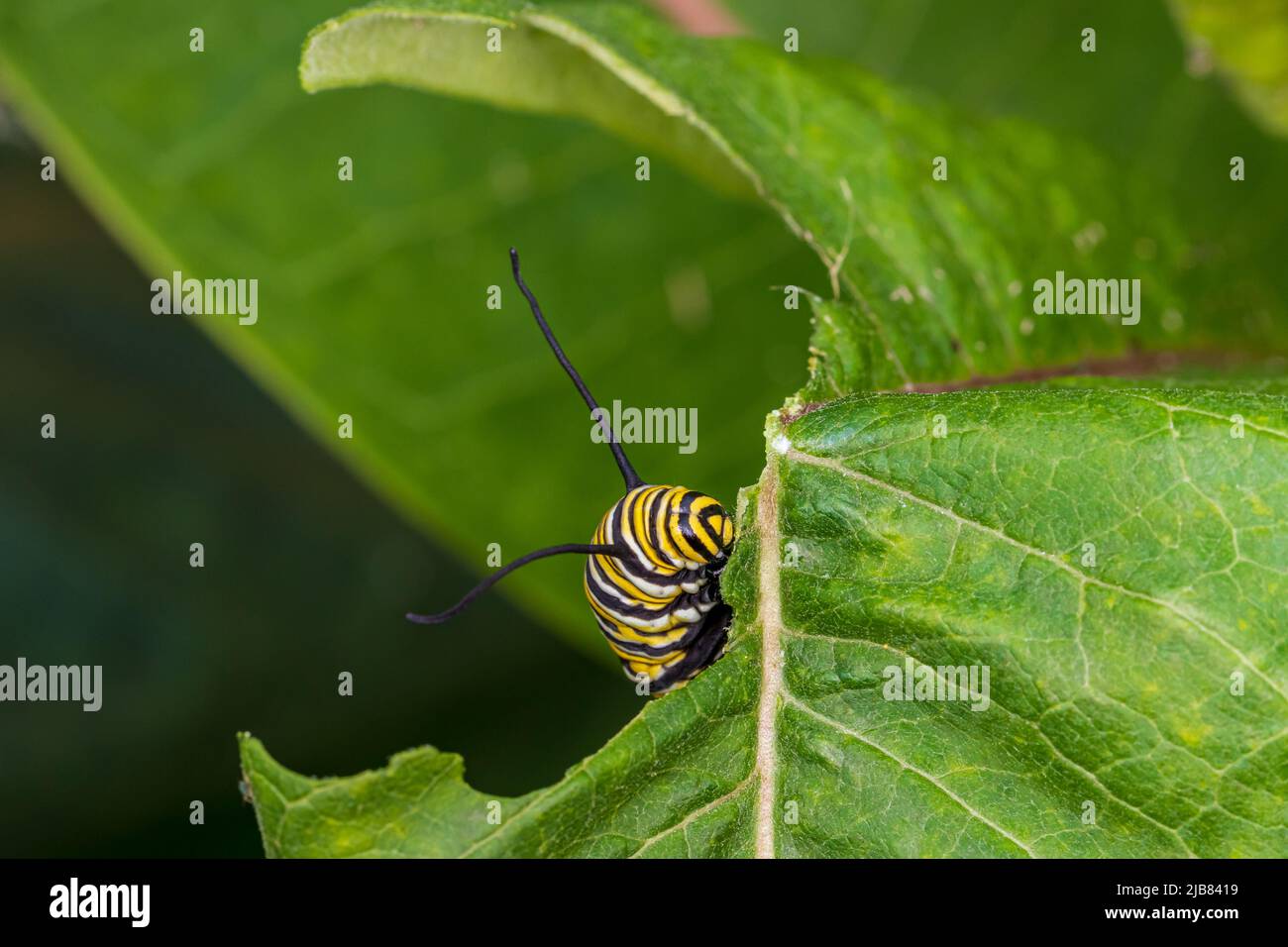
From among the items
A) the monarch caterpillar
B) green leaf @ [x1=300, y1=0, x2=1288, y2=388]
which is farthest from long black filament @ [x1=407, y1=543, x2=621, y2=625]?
green leaf @ [x1=300, y1=0, x2=1288, y2=388]

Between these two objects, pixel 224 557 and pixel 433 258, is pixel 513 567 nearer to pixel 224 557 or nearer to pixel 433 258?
pixel 433 258

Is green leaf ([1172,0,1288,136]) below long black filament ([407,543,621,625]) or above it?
above

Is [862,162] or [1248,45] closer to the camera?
[862,162]

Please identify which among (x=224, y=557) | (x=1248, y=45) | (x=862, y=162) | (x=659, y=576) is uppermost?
(x=1248, y=45)

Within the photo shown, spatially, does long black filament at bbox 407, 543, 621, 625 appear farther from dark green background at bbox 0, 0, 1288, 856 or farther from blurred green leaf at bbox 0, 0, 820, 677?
dark green background at bbox 0, 0, 1288, 856

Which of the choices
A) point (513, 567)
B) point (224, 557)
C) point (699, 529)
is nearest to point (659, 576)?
point (699, 529)
